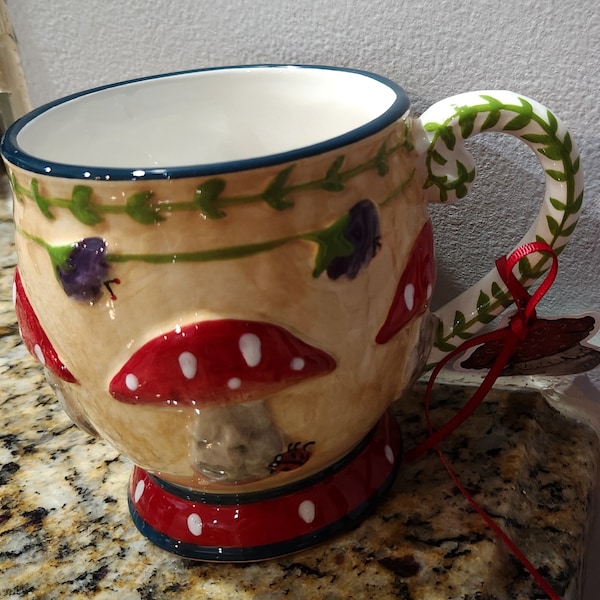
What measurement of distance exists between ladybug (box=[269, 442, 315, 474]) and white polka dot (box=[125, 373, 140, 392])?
78mm

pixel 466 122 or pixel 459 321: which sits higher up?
pixel 466 122

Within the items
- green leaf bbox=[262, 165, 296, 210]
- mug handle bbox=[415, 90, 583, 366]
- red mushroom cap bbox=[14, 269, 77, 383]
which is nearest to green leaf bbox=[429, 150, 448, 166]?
mug handle bbox=[415, 90, 583, 366]

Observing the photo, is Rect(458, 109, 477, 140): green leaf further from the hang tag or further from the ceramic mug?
the hang tag

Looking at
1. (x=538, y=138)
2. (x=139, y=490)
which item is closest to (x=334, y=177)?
(x=538, y=138)

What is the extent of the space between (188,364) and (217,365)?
1cm

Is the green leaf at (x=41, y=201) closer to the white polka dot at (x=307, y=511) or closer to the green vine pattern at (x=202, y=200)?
the green vine pattern at (x=202, y=200)

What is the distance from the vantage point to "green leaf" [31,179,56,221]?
316 mm

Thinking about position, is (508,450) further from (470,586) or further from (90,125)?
(90,125)

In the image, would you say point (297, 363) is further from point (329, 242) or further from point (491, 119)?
point (491, 119)

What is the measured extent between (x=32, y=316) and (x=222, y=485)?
0.41ft

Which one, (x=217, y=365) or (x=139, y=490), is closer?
(x=217, y=365)

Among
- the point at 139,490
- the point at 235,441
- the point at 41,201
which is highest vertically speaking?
the point at 41,201

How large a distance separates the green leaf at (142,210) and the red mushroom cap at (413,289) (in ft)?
0.39

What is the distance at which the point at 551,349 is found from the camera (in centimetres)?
44
